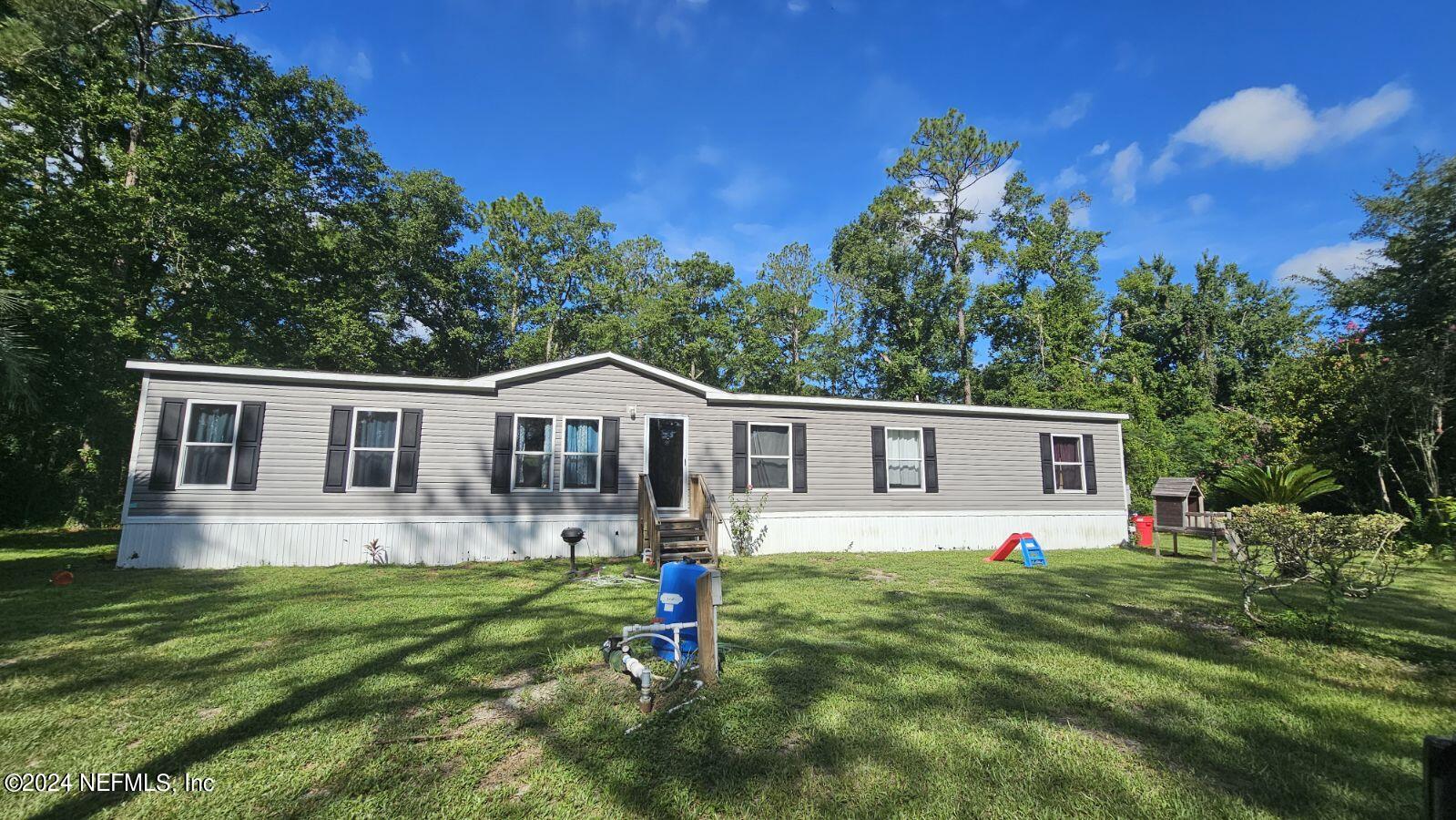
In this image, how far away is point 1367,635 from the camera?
4.98 m

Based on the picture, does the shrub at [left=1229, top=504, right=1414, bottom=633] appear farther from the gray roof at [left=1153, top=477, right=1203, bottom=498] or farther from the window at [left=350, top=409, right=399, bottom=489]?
the window at [left=350, top=409, right=399, bottom=489]

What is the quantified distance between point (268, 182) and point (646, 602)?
1975 centimetres

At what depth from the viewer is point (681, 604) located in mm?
4477

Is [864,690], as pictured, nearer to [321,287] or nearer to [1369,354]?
[1369,354]

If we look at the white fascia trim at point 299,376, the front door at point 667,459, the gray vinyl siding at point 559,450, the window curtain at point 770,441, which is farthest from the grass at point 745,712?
the window curtain at point 770,441

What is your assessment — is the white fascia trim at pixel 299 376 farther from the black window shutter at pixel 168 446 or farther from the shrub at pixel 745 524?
the shrub at pixel 745 524

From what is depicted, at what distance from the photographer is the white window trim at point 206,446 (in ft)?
31.3

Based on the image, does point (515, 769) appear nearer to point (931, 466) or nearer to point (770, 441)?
point (770, 441)

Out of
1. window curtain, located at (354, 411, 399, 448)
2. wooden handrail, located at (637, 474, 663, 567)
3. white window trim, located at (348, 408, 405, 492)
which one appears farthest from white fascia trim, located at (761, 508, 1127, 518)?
window curtain, located at (354, 411, 399, 448)

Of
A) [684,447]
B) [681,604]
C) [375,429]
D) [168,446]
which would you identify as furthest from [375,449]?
[681,604]

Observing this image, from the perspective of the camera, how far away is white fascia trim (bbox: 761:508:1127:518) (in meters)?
12.3

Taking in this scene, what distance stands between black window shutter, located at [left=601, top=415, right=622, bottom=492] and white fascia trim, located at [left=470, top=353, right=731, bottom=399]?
3.75ft

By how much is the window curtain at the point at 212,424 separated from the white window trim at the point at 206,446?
5 centimetres

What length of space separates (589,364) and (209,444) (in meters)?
6.46
